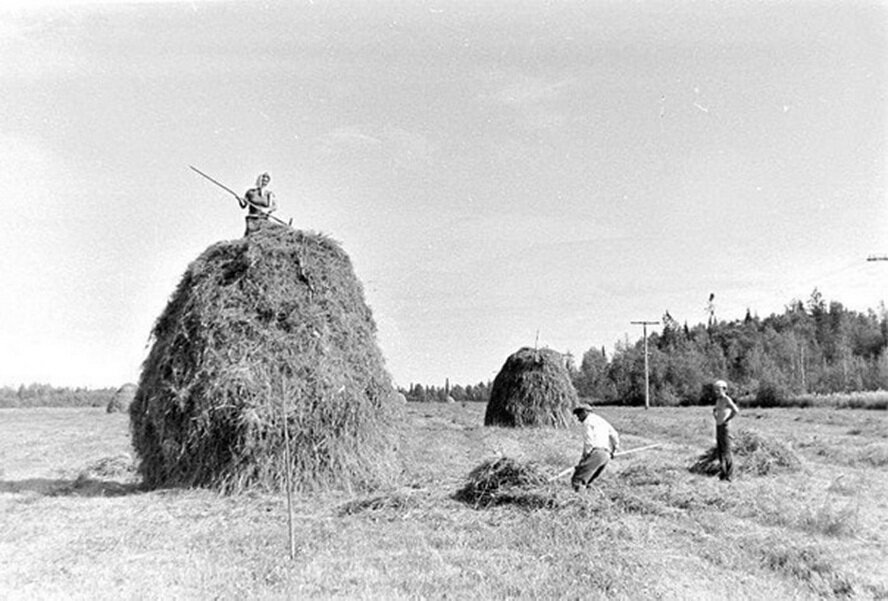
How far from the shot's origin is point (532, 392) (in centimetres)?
2644

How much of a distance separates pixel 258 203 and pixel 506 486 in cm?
714

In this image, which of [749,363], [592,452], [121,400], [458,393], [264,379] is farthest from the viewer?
[458,393]

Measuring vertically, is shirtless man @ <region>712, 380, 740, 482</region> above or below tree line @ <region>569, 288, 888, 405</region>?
below

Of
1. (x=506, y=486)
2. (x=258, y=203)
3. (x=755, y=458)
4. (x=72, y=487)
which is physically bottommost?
(x=72, y=487)

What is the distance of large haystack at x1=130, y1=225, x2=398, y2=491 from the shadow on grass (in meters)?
0.58

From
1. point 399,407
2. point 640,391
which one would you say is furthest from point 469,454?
point 640,391

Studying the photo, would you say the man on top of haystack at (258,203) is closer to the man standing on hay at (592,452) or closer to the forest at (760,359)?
the man standing on hay at (592,452)

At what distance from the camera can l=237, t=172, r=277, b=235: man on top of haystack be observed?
13.6 meters

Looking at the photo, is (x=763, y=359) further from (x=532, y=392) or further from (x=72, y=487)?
(x=72, y=487)

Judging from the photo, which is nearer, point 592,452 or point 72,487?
point 592,452

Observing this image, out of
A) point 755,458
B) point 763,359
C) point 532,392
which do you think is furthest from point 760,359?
point 755,458

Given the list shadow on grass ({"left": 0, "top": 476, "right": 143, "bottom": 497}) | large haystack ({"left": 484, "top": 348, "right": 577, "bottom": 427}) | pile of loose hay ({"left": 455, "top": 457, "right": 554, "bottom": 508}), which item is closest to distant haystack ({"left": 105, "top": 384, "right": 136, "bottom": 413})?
large haystack ({"left": 484, "top": 348, "right": 577, "bottom": 427})

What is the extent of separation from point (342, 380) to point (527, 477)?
345cm

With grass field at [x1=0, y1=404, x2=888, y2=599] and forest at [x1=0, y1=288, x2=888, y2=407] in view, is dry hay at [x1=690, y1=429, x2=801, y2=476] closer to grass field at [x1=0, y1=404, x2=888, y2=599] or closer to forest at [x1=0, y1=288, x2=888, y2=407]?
grass field at [x1=0, y1=404, x2=888, y2=599]
